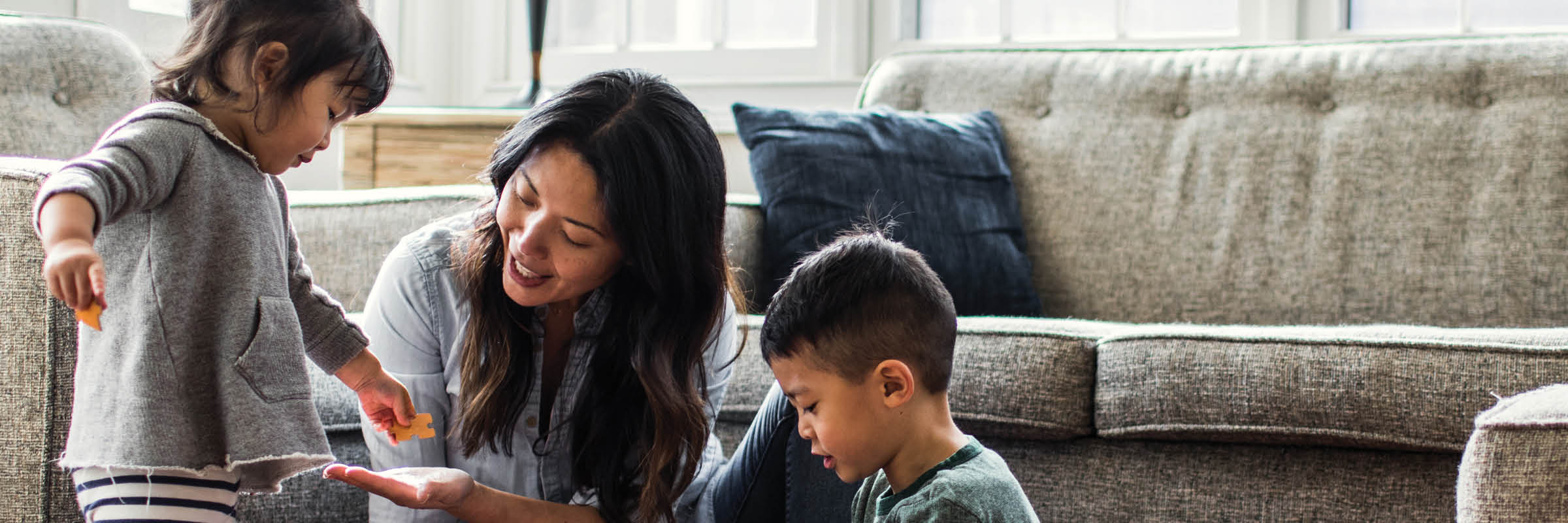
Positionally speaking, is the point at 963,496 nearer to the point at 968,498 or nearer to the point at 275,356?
the point at 968,498

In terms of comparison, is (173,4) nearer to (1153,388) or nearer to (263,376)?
(263,376)

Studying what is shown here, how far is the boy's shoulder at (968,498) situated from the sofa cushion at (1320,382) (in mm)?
418

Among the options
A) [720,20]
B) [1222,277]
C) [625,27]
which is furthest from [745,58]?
[1222,277]

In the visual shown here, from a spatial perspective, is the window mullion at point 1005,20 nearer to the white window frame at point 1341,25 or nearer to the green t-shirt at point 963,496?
the white window frame at point 1341,25

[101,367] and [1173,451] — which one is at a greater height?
[101,367]

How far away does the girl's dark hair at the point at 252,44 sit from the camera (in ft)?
3.46

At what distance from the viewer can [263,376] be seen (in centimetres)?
106

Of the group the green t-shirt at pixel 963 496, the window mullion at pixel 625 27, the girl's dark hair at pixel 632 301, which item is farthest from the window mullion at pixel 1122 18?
the green t-shirt at pixel 963 496

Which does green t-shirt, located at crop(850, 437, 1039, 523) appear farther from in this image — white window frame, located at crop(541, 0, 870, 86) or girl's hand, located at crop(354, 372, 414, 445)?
white window frame, located at crop(541, 0, 870, 86)

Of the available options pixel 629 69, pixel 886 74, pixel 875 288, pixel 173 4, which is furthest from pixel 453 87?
pixel 875 288

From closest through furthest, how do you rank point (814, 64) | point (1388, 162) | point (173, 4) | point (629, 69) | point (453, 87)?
point (629, 69)
point (1388, 162)
point (173, 4)
point (814, 64)
point (453, 87)

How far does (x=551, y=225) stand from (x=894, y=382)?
13.8 inches

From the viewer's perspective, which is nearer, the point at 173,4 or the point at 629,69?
the point at 629,69

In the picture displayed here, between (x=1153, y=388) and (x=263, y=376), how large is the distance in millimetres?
957
